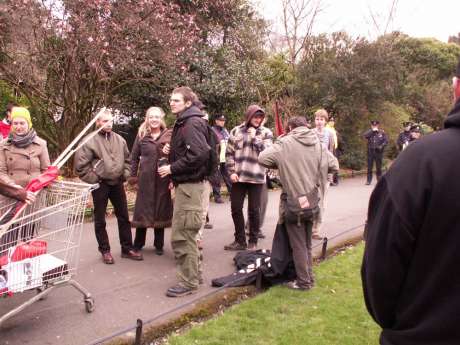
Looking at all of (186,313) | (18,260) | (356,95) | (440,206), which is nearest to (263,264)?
(186,313)

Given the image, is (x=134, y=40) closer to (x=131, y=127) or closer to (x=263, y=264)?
(x=131, y=127)

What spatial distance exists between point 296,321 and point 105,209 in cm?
287

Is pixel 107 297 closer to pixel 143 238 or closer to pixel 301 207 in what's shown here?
pixel 143 238

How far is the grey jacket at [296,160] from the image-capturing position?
17.2 feet

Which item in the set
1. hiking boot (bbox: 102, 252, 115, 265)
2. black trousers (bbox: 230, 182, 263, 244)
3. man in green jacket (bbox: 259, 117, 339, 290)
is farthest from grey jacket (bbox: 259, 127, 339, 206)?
hiking boot (bbox: 102, 252, 115, 265)

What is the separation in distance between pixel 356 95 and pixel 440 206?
17486 mm

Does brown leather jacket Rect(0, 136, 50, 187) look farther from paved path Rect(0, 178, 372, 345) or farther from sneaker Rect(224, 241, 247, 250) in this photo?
sneaker Rect(224, 241, 247, 250)

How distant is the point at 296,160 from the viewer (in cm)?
525

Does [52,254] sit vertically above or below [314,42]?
below

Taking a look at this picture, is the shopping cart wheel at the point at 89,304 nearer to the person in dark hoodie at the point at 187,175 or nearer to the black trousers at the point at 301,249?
the person in dark hoodie at the point at 187,175

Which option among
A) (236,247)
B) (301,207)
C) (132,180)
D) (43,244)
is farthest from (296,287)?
(43,244)

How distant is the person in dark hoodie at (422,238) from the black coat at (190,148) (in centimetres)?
320

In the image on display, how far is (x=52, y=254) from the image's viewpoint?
4.40 m

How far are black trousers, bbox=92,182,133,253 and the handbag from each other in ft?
7.45
